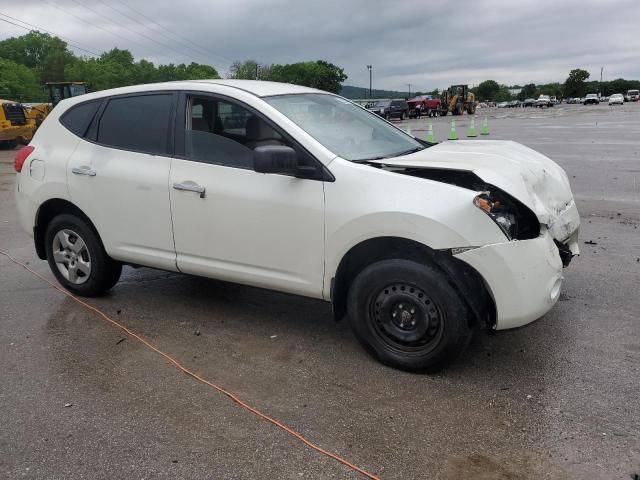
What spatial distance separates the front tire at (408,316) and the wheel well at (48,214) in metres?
2.58

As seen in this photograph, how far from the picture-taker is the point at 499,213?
133 inches

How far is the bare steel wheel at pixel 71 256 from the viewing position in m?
4.95

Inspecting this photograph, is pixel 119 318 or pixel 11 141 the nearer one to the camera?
pixel 119 318

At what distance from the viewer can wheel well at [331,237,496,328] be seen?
3.35m

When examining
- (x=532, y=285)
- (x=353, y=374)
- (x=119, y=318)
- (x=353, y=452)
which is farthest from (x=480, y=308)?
(x=119, y=318)

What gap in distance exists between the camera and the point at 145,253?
452 centimetres

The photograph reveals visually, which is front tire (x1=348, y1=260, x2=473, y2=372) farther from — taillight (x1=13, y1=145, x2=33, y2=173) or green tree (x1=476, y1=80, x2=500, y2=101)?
green tree (x1=476, y1=80, x2=500, y2=101)

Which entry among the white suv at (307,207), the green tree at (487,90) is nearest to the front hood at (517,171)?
the white suv at (307,207)

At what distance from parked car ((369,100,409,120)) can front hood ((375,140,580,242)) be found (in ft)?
128

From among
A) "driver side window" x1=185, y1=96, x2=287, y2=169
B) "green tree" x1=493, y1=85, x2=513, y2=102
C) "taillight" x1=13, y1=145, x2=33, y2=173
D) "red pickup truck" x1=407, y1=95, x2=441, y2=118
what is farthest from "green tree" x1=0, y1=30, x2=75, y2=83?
"green tree" x1=493, y1=85, x2=513, y2=102

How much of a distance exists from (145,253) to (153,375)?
47.2 inches

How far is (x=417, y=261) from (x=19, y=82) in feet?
278

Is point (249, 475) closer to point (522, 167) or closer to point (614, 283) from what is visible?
point (522, 167)

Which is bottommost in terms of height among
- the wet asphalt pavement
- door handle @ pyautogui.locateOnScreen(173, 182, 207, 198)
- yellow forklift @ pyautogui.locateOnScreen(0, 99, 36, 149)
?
the wet asphalt pavement
